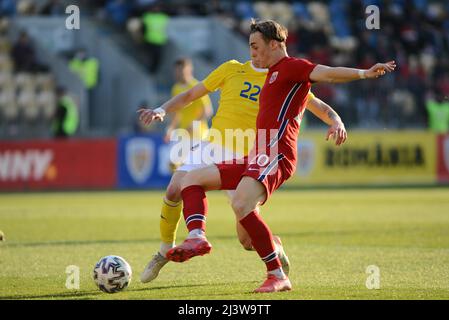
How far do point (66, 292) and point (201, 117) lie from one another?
29.7 feet

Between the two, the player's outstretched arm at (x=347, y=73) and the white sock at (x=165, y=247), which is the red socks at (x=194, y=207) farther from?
the player's outstretched arm at (x=347, y=73)

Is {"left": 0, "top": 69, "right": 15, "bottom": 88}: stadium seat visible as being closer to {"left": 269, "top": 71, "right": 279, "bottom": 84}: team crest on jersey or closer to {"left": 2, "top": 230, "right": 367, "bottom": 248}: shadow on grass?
{"left": 2, "top": 230, "right": 367, "bottom": 248}: shadow on grass

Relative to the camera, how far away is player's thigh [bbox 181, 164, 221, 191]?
316 inches

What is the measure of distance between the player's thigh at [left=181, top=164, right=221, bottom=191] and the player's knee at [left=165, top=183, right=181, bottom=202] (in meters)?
0.59

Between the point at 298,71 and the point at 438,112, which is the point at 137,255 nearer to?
the point at 298,71

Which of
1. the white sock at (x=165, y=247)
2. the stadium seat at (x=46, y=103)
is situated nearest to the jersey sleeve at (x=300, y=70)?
the white sock at (x=165, y=247)

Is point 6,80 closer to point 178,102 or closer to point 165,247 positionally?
point 178,102

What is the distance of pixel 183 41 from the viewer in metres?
29.4

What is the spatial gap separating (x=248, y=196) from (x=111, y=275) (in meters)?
1.36

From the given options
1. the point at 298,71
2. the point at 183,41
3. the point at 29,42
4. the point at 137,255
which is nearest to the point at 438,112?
the point at 183,41

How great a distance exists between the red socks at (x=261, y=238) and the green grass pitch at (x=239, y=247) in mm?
338

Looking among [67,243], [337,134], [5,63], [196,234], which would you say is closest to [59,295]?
[196,234]

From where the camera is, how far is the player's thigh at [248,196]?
759 cm

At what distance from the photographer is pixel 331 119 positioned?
321 inches
